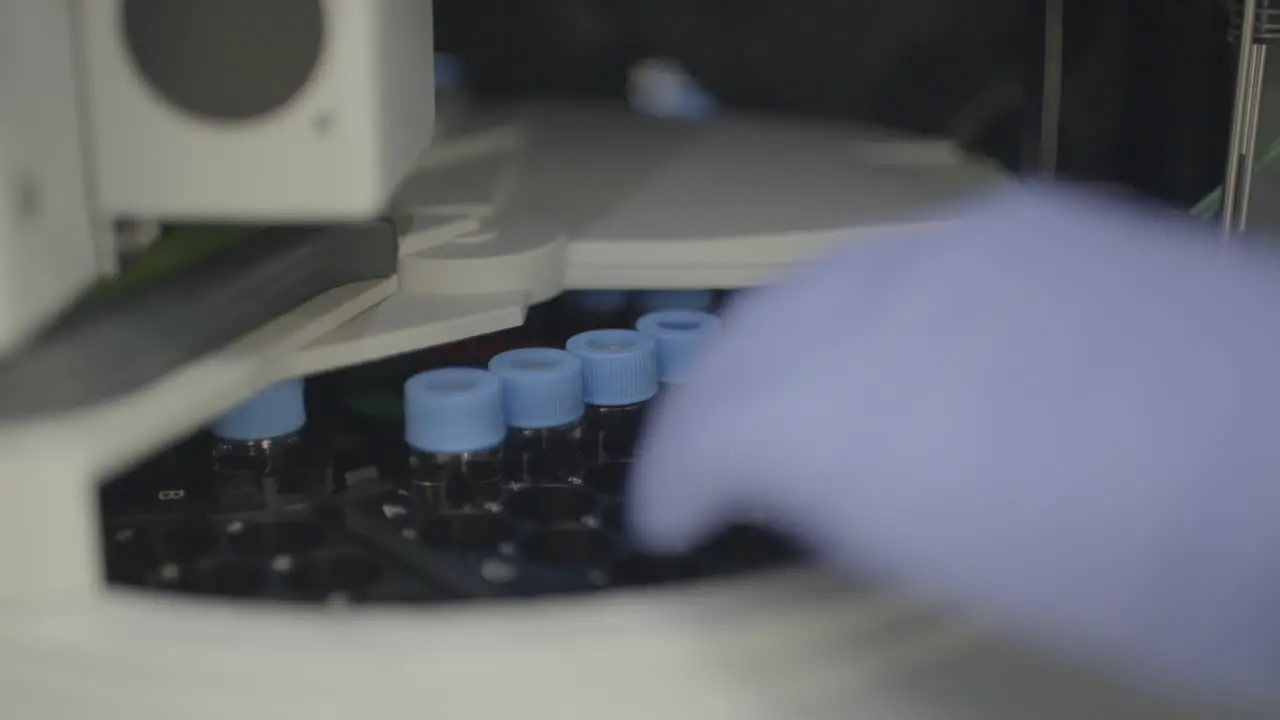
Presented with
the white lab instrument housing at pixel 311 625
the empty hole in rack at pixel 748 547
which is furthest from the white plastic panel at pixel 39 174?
the empty hole in rack at pixel 748 547

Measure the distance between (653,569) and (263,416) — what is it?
0.55 ft

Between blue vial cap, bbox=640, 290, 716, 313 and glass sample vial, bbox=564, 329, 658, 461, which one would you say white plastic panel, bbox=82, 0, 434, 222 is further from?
Answer: blue vial cap, bbox=640, 290, 716, 313

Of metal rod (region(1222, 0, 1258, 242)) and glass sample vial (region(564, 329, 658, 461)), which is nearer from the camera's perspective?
glass sample vial (region(564, 329, 658, 461))

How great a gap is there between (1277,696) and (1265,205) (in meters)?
0.51

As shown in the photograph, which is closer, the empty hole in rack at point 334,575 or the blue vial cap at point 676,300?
the empty hole in rack at point 334,575

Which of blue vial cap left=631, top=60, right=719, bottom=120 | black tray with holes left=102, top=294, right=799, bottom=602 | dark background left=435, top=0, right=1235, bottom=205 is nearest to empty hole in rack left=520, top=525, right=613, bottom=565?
black tray with holes left=102, top=294, right=799, bottom=602

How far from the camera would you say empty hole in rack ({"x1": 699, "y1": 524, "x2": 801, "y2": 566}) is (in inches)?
15.9

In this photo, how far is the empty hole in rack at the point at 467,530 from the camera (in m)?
0.43

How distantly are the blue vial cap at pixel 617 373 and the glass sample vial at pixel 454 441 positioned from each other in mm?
47

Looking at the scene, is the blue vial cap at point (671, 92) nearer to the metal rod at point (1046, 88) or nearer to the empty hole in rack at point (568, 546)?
the metal rod at point (1046, 88)

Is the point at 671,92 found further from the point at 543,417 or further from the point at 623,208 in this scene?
the point at 543,417

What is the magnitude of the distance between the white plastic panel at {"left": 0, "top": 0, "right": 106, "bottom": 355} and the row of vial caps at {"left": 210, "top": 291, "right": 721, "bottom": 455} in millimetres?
104

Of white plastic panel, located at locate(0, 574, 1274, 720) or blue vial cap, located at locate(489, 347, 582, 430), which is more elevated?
blue vial cap, located at locate(489, 347, 582, 430)

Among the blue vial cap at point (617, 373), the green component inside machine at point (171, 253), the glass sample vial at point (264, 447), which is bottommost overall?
the glass sample vial at point (264, 447)
